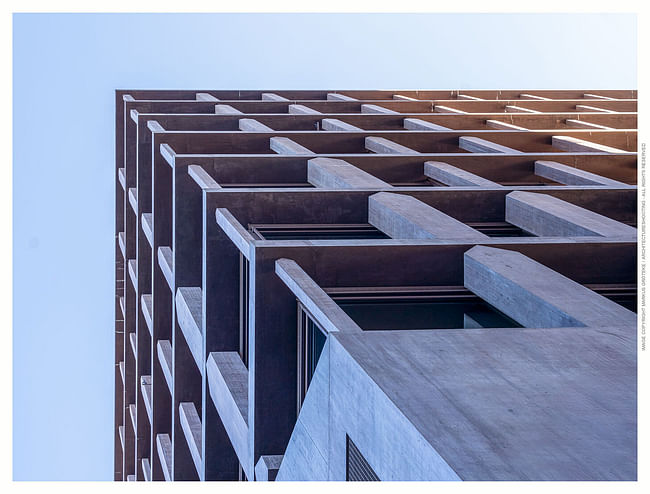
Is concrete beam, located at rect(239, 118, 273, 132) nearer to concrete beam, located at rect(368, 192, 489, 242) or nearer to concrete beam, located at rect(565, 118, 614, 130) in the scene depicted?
concrete beam, located at rect(565, 118, 614, 130)

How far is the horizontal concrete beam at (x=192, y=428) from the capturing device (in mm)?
25225

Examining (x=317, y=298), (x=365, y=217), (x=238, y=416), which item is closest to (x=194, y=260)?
(x=365, y=217)

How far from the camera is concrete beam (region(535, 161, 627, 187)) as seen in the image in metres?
24.0

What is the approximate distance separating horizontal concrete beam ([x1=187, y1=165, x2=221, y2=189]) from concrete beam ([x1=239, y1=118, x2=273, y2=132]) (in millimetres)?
7168

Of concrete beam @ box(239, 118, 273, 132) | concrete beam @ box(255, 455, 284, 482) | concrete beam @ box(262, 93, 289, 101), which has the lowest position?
concrete beam @ box(255, 455, 284, 482)

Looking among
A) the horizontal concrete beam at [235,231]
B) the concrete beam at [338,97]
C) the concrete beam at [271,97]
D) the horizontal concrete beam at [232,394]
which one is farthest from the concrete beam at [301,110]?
the horizontal concrete beam at [235,231]

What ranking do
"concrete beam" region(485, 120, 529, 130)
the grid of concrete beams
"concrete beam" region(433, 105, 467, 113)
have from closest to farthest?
the grid of concrete beams
"concrete beam" region(485, 120, 529, 130)
"concrete beam" region(433, 105, 467, 113)

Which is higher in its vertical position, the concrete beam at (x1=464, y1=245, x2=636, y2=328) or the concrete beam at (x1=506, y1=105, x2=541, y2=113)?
the concrete beam at (x1=506, y1=105, x2=541, y2=113)

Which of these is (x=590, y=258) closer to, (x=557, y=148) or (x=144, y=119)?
(x=557, y=148)

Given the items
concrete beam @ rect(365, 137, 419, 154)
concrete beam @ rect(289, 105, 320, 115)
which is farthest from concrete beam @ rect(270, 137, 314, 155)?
concrete beam @ rect(289, 105, 320, 115)

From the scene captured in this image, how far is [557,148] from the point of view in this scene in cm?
3158

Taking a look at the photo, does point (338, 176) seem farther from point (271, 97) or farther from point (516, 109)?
point (271, 97)

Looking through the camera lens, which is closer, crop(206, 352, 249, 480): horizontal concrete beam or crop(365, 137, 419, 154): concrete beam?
crop(206, 352, 249, 480): horizontal concrete beam

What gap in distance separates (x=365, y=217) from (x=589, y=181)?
6.22 metres
